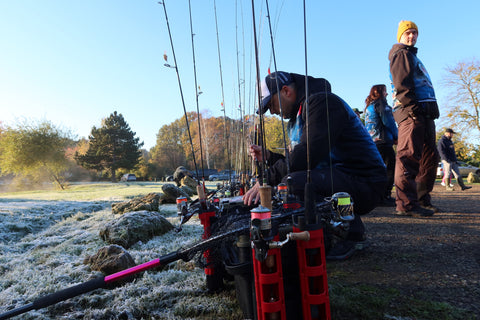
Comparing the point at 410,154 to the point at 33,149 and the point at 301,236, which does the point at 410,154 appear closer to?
the point at 301,236

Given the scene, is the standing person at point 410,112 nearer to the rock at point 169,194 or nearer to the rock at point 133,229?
the rock at point 133,229

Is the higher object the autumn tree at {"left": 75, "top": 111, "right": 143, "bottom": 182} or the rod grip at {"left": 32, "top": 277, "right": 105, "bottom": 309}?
the autumn tree at {"left": 75, "top": 111, "right": 143, "bottom": 182}

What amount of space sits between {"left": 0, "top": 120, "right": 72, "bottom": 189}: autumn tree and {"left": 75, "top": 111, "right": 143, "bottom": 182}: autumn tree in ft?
39.8

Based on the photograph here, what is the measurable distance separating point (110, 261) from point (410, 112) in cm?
399

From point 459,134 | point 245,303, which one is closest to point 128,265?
point 245,303

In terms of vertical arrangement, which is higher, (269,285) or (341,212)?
(341,212)

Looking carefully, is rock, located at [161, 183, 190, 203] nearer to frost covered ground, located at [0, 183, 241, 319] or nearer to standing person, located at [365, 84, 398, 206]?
frost covered ground, located at [0, 183, 241, 319]

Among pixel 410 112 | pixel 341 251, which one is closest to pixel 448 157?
pixel 410 112

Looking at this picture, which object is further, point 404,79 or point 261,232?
point 404,79

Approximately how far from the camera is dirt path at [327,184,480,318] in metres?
1.67

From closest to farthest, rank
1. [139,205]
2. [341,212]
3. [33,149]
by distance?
1. [341,212]
2. [139,205]
3. [33,149]

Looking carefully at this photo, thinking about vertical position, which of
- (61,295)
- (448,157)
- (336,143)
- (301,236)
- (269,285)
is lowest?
(61,295)

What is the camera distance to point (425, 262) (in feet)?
6.89

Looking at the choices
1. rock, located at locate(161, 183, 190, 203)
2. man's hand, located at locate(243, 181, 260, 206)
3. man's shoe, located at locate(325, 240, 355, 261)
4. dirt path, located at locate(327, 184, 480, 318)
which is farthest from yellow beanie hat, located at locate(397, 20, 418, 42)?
rock, located at locate(161, 183, 190, 203)
